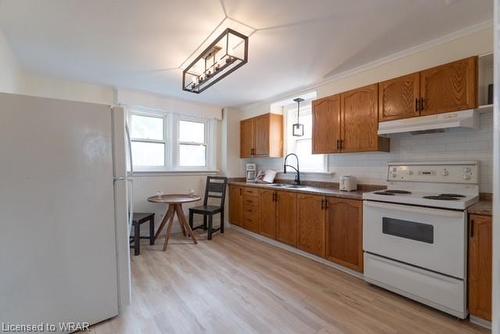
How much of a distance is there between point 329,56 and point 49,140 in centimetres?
256

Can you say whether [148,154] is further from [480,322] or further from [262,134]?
[480,322]

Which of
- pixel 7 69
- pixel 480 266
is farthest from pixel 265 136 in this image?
pixel 7 69

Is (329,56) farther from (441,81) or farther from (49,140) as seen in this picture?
(49,140)

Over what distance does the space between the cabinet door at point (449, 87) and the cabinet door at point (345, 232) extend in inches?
42.9

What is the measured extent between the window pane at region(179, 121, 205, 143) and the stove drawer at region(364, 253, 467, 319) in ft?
10.9

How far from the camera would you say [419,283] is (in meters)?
1.99

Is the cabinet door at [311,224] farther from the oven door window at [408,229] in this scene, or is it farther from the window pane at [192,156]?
the window pane at [192,156]

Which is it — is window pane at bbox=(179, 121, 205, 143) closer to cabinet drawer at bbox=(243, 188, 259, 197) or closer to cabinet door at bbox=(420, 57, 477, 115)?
cabinet drawer at bbox=(243, 188, 259, 197)

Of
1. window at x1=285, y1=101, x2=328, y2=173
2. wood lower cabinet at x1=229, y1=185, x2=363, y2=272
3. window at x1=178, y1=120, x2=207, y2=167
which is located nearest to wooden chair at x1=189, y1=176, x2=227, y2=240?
wood lower cabinet at x1=229, y1=185, x2=363, y2=272

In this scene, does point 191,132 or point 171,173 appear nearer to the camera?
point 171,173

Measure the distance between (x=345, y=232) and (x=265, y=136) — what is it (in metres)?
2.06

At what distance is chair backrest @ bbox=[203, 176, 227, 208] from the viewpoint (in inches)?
167

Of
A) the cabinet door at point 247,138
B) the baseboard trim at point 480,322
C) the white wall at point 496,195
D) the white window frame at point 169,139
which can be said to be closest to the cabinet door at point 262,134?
the cabinet door at point 247,138

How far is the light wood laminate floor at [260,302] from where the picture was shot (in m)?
1.76
